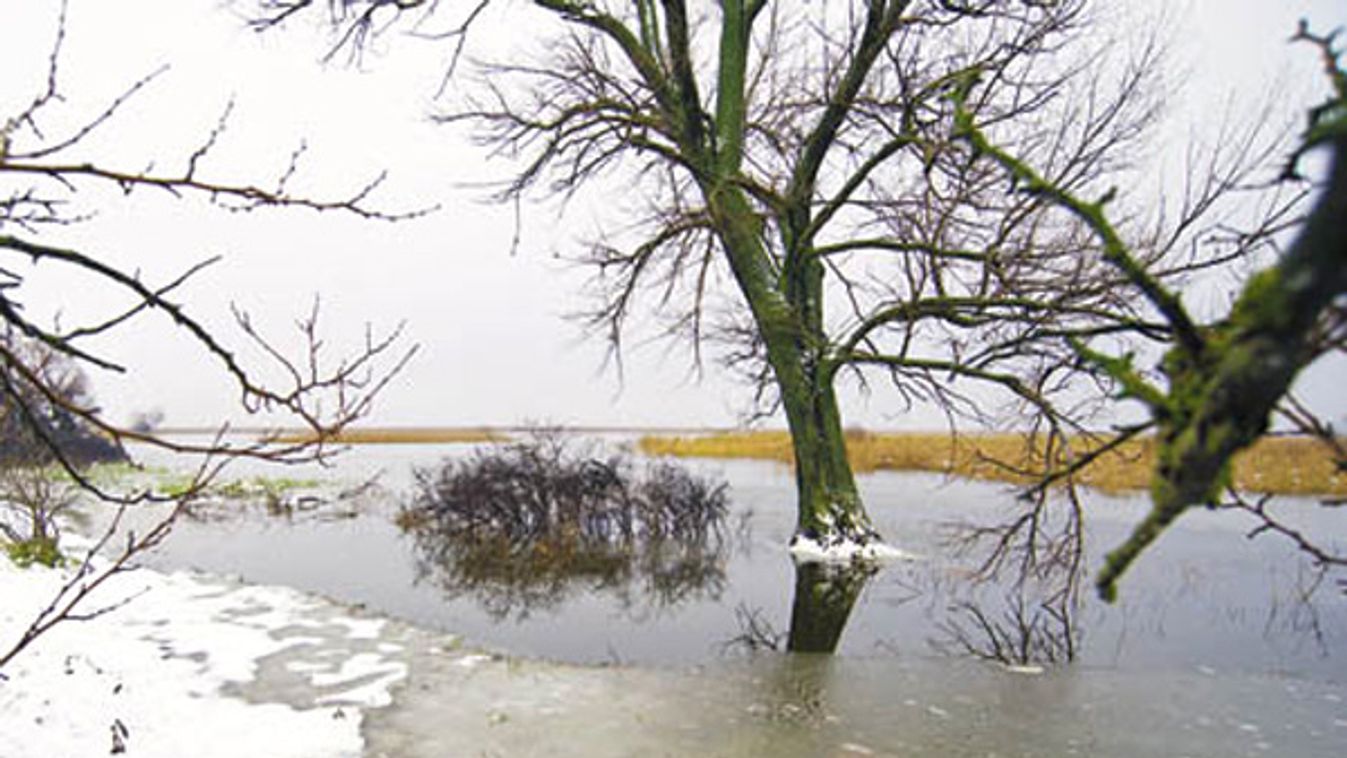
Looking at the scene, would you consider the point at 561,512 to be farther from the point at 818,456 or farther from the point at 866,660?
the point at 866,660

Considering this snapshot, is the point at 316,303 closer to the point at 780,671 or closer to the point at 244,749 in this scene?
the point at 244,749

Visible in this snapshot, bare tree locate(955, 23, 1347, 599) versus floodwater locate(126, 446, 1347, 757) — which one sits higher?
bare tree locate(955, 23, 1347, 599)

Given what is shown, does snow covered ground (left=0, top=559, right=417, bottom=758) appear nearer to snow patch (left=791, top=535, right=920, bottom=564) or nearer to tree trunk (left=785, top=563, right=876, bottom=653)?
tree trunk (left=785, top=563, right=876, bottom=653)

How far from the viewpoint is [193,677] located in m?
5.91

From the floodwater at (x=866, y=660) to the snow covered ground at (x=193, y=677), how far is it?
41 cm

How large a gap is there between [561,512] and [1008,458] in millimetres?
22020

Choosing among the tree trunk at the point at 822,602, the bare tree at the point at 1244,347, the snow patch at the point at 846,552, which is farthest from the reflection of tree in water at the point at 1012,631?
the bare tree at the point at 1244,347

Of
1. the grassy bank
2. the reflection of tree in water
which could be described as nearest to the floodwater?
the reflection of tree in water

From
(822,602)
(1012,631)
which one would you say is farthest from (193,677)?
(1012,631)

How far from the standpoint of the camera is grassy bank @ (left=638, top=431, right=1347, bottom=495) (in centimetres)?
2022

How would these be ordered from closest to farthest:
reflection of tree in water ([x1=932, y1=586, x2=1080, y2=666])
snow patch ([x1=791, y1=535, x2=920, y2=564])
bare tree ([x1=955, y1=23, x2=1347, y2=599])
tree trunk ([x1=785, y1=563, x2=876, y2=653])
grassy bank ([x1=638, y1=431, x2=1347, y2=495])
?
bare tree ([x1=955, y1=23, x2=1347, y2=599]) → reflection of tree in water ([x1=932, y1=586, x2=1080, y2=666]) → tree trunk ([x1=785, y1=563, x2=876, y2=653]) → snow patch ([x1=791, y1=535, x2=920, y2=564]) → grassy bank ([x1=638, y1=431, x2=1347, y2=495])

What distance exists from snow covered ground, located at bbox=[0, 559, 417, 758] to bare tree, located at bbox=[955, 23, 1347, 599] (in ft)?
13.4

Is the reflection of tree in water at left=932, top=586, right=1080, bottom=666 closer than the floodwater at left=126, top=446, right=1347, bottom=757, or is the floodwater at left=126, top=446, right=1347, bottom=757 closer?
the floodwater at left=126, top=446, right=1347, bottom=757

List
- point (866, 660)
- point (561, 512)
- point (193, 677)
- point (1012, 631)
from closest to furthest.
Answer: point (193, 677) → point (866, 660) → point (1012, 631) → point (561, 512)
